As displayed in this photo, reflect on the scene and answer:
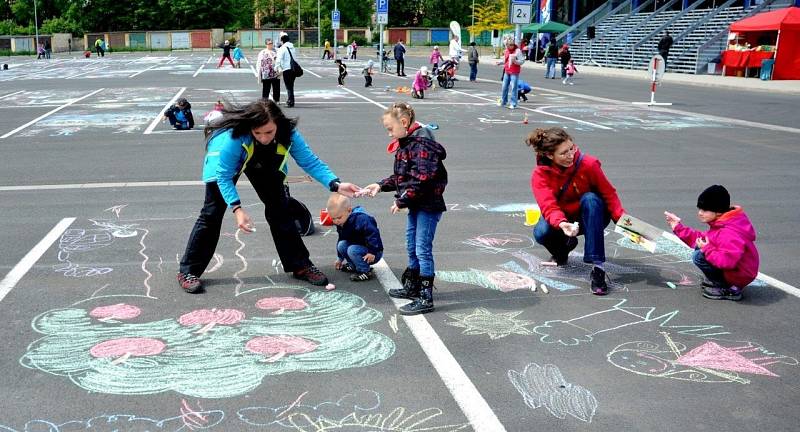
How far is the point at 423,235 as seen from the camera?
505cm

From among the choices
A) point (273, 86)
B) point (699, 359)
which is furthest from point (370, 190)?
point (273, 86)

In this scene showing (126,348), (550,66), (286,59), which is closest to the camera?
(126,348)

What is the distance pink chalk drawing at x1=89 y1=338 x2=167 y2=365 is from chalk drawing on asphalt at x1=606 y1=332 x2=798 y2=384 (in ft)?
8.90

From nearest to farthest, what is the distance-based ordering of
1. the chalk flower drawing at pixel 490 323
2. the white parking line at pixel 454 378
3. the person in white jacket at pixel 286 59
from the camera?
the white parking line at pixel 454 378 < the chalk flower drawing at pixel 490 323 < the person in white jacket at pixel 286 59

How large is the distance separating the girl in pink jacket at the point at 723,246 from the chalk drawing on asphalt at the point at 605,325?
0.48 m

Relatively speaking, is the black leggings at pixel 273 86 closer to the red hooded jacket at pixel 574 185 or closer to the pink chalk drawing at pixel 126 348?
Answer: the red hooded jacket at pixel 574 185

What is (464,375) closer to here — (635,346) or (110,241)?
(635,346)

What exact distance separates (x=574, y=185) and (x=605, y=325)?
1210 millimetres

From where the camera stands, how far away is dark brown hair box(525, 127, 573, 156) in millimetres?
5352

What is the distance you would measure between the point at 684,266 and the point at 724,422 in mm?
2752

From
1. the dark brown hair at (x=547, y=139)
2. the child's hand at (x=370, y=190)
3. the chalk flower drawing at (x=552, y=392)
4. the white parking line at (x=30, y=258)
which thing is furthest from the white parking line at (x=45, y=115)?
the chalk flower drawing at (x=552, y=392)

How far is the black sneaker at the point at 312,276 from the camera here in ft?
18.1

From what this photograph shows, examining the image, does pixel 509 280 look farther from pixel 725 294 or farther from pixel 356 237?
pixel 725 294

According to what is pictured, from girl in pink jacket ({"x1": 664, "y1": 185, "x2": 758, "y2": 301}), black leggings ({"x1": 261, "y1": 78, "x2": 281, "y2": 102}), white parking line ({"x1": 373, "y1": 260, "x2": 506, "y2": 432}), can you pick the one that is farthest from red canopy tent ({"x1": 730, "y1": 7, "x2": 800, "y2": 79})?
white parking line ({"x1": 373, "y1": 260, "x2": 506, "y2": 432})
